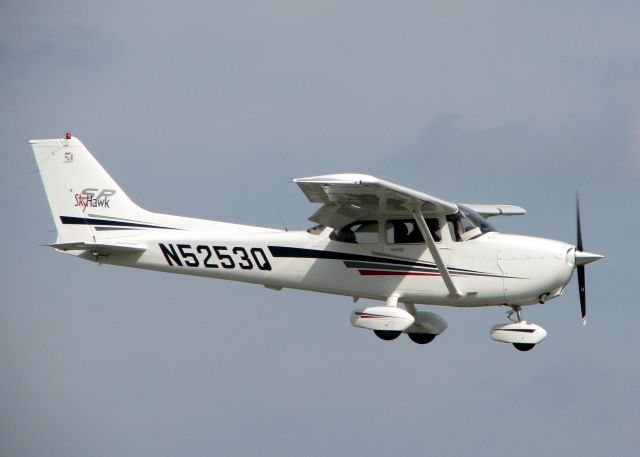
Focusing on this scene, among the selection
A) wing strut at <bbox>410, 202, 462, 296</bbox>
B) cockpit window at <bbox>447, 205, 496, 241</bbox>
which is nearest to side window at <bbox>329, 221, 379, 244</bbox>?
wing strut at <bbox>410, 202, 462, 296</bbox>

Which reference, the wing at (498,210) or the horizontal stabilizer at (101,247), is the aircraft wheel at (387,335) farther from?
the horizontal stabilizer at (101,247)

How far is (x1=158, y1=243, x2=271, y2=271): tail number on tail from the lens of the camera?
854 inches

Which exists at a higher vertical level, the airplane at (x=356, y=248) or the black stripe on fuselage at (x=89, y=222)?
the black stripe on fuselage at (x=89, y=222)

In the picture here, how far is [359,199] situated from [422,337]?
11.6ft

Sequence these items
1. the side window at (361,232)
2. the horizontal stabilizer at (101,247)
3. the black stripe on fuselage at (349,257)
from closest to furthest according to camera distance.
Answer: the black stripe on fuselage at (349,257) < the side window at (361,232) < the horizontal stabilizer at (101,247)

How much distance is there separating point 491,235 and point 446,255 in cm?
84

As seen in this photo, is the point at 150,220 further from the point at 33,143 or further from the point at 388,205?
the point at 388,205

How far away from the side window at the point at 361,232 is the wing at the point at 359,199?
12cm

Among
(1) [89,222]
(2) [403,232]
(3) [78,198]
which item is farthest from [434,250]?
(3) [78,198]

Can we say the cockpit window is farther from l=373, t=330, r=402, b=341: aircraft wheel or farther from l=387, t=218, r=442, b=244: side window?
l=373, t=330, r=402, b=341: aircraft wheel

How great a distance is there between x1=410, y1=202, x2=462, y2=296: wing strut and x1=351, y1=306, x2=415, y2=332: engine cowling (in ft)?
2.89

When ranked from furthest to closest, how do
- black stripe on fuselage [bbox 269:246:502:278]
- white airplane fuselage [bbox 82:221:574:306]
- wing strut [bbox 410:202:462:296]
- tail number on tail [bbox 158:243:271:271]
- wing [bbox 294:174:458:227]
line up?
tail number on tail [bbox 158:243:271:271] → black stripe on fuselage [bbox 269:246:502:278] → white airplane fuselage [bbox 82:221:574:306] → wing strut [bbox 410:202:462:296] → wing [bbox 294:174:458:227]

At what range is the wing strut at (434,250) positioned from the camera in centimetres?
2012

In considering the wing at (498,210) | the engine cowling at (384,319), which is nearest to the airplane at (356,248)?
the engine cowling at (384,319)
